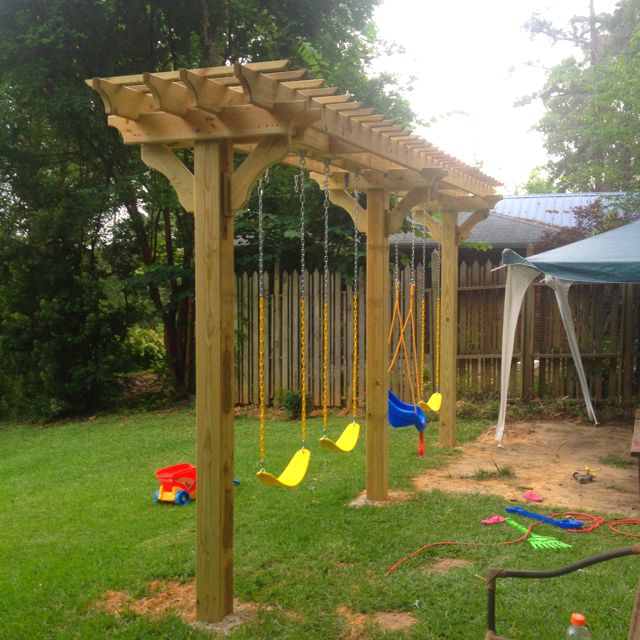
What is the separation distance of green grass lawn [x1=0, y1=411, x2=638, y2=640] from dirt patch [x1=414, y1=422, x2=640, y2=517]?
0.35 meters

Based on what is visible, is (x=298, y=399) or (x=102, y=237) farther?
(x=102, y=237)

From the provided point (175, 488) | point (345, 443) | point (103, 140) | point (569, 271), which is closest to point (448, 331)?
point (569, 271)

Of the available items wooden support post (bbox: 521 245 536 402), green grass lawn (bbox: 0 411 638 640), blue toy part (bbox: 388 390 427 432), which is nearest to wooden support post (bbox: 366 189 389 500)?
blue toy part (bbox: 388 390 427 432)

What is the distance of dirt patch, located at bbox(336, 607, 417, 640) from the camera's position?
3.34 metres

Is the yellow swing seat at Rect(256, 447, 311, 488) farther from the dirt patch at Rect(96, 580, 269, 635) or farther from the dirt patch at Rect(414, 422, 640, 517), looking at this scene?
the dirt patch at Rect(414, 422, 640, 517)

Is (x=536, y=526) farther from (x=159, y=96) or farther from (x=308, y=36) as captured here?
(x=308, y=36)

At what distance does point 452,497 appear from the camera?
17.9 ft

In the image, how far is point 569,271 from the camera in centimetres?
671

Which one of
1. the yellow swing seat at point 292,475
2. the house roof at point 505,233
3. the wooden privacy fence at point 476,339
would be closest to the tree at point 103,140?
the wooden privacy fence at point 476,339

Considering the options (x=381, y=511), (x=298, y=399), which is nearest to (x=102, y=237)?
(x=298, y=399)

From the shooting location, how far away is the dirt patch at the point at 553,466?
555 centimetres

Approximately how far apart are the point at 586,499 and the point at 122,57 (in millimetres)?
9145

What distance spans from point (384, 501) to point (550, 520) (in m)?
1.19

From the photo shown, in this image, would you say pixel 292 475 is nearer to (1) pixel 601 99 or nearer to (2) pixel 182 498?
(2) pixel 182 498
